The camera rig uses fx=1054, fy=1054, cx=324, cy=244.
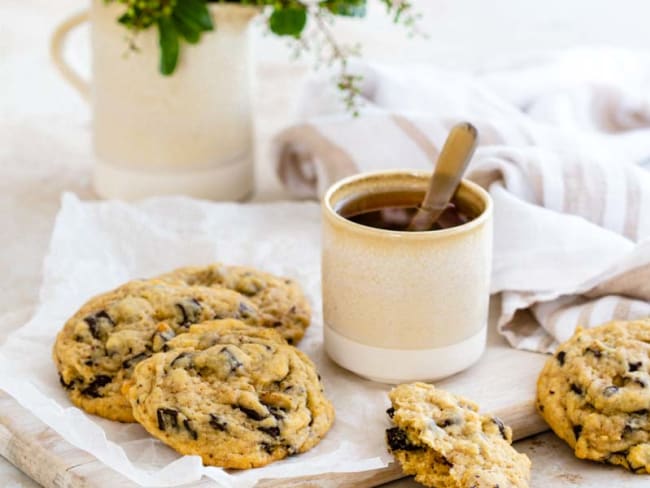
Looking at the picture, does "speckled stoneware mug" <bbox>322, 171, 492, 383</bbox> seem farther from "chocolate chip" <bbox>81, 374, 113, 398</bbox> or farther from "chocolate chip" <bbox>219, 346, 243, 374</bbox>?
"chocolate chip" <bbox>81, 374, 113, 398</bbox>

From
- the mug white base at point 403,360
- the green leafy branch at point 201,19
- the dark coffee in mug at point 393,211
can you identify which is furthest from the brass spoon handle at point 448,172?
the green leafy branch at point 201,19

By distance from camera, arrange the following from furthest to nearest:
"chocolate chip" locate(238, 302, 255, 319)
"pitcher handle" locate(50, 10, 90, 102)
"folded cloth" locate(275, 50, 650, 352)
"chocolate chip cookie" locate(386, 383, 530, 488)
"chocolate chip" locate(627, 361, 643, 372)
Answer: "pitcher handle" locate(50, 10, 90, 102) → "folded cloth" locate(275, 50, 650, 352) → "chocolate chip" locate(238, 302, 255, 319) → "chocolate chip" locate(627, 361, 643, 372) → "chocolate chip cookie" locate(386, 383, 530, 488)

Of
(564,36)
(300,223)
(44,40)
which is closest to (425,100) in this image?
(300,223)

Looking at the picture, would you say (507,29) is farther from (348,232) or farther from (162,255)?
(348,232)

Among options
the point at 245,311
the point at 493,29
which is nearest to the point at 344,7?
the point at 245,311

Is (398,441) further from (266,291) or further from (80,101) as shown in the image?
(80,101)

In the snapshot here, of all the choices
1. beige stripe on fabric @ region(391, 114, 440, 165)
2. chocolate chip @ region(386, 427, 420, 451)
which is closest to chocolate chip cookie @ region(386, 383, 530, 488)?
chocolate chip @ region(386, 427, 420, 451)

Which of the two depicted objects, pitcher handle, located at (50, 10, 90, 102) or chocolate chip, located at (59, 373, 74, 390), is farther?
pitcher handle, located at (50, 10, 90, 102)
